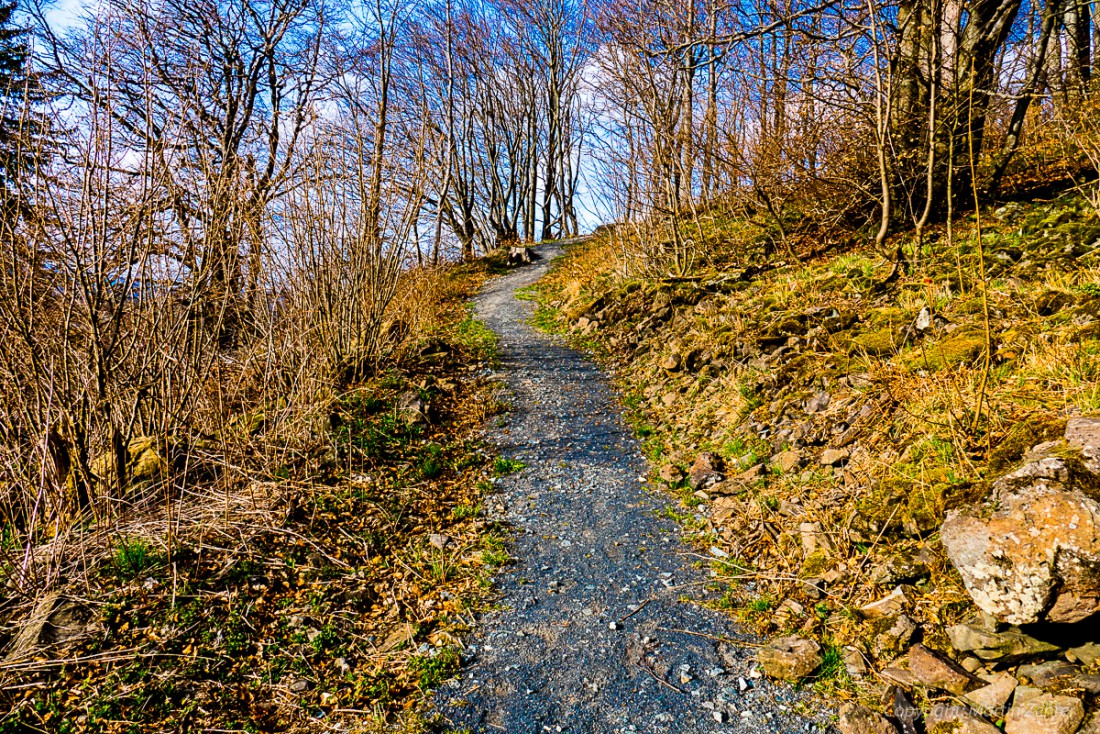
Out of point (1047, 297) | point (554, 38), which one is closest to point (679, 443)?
point (1047, 297)

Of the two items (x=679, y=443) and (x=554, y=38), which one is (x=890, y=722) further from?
(x=554, y=38)

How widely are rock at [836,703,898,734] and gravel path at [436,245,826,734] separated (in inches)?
4.1

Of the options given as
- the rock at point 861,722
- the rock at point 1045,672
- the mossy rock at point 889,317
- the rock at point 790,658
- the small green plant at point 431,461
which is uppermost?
the mossy rock at point 889,317

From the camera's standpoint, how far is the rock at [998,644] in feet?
7.86

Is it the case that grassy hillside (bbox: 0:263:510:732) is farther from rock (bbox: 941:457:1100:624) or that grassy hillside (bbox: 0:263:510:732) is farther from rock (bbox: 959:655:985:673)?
rock (bbox: 941:457:1100:624)

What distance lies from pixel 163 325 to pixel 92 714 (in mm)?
2507

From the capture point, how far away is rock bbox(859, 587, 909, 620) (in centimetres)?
288

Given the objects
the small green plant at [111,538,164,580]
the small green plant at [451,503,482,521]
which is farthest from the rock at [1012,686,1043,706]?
the small green plant at [111,538,164,580]

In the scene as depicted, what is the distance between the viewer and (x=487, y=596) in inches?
143

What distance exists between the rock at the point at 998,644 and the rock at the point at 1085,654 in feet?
0.17

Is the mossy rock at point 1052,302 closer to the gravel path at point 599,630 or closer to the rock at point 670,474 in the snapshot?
the rock at point 670,474

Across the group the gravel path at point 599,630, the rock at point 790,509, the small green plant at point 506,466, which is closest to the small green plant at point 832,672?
the gravel path at point 599,630

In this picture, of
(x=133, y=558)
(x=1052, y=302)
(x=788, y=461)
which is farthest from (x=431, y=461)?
(x=1052, y=302)

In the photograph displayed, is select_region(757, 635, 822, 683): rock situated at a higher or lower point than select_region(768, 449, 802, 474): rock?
lower
